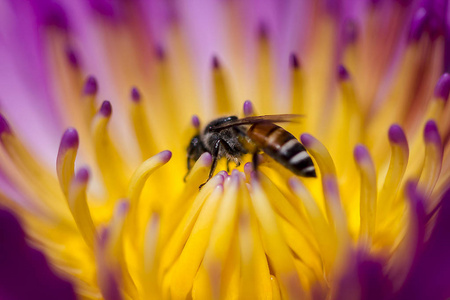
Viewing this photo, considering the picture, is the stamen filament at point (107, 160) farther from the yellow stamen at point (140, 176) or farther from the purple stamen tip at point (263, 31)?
the purple stamen tip at point (263, 31)

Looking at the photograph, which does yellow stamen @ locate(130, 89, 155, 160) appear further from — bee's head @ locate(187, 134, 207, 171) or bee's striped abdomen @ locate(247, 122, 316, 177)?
bee's striped abdomen @ locate(247, 122, 316, 177)

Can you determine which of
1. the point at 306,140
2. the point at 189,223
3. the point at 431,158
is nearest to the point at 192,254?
the point at 189,223

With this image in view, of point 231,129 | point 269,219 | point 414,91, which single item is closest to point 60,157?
point 231,129

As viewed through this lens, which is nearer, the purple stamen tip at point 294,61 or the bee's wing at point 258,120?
the bee's wing at point 258,120

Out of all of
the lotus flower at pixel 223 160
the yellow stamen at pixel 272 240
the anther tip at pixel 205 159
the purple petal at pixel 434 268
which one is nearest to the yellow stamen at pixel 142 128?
the lotus flower at pixel 223 160

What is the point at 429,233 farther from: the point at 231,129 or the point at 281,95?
the point at 281,95

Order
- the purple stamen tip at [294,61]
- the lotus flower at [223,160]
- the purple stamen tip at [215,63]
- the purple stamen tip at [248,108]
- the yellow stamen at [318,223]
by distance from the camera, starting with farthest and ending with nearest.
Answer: the purple stamen tip at [215,63]
the purple stamen tip at [294,61]
the purple stamen tip at [248,108]
the yellow stamen at [318,223]
the lotus flower at [223,160]
